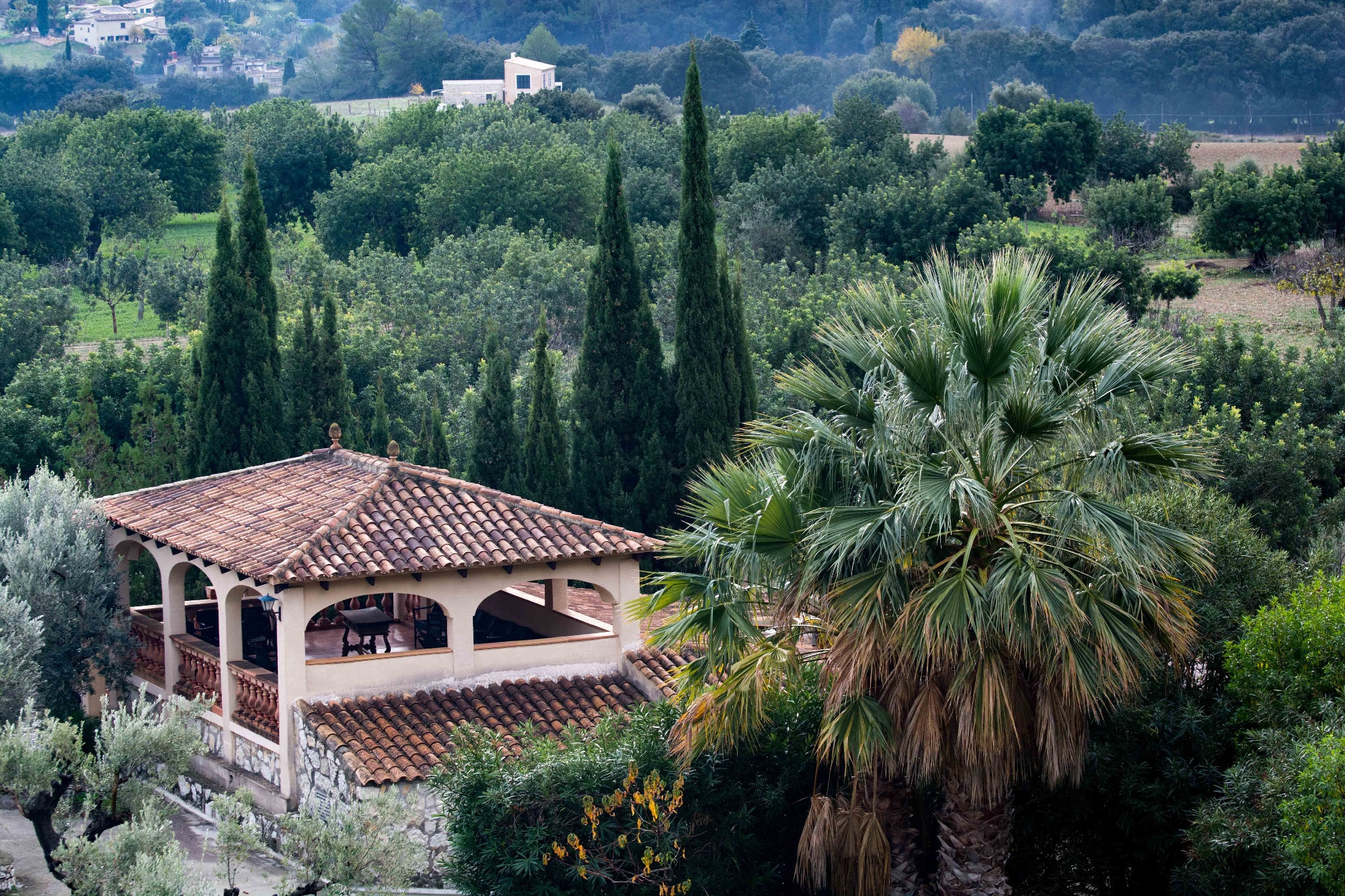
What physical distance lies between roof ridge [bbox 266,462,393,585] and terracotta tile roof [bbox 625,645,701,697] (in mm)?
3757

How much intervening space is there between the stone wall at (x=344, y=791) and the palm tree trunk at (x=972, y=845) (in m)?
5.18

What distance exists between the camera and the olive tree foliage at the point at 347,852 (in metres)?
13.0

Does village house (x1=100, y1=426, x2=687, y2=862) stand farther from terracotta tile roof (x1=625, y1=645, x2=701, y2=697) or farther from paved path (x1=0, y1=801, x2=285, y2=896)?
paved path (x1=0, y1=801, x2=285, y2=896)

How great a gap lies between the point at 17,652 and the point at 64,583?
6.39 feet

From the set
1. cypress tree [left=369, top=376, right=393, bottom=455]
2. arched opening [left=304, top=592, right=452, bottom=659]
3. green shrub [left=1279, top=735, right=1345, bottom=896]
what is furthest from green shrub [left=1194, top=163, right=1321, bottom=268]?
green shrub [left=1279, top=735, right=1345, bottom=896]

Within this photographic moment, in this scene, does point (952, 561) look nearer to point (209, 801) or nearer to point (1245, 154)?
point (209, 801)

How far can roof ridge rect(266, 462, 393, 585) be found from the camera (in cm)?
1666

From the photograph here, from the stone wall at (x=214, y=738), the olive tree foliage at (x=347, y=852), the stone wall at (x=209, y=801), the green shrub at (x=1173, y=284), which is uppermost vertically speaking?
the green shrub at (x=1173, y=284)

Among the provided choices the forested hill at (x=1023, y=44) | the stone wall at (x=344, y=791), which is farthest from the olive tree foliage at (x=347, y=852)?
the forested hill at (x=1023, y=44)

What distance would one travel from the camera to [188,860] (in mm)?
17234

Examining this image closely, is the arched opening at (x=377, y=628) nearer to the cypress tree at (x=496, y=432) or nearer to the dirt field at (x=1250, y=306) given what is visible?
the cypress tree at (x=496, y=432)

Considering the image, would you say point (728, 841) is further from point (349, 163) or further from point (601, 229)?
point (349, 163)

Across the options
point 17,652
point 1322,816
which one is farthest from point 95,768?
point 1322,816

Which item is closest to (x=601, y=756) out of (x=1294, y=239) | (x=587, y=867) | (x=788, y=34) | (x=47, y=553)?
(x=587, y=867)
